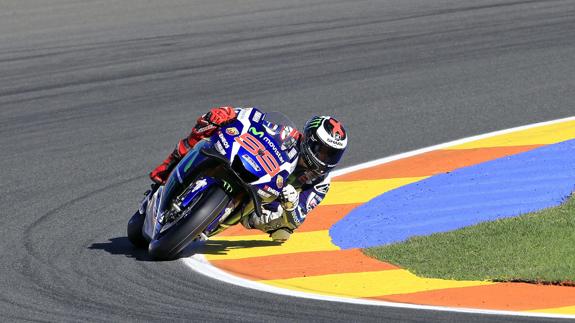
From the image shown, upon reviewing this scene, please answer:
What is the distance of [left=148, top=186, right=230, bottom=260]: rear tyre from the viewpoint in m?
8.77

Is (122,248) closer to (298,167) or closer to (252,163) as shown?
(252,163)

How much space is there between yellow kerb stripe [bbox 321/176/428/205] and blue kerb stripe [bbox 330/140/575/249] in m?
0.13

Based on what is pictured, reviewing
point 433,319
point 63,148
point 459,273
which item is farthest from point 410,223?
point 63,148

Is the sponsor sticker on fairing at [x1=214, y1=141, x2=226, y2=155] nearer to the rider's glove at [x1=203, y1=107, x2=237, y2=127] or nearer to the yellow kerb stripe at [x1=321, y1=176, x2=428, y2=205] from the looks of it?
the rider's glove at [x1=203, y1=107, x2=237, y2=127]

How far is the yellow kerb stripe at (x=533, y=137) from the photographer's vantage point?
12.4 meters

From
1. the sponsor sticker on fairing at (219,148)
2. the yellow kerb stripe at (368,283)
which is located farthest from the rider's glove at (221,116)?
the yellow kerb stripe at (368,283)

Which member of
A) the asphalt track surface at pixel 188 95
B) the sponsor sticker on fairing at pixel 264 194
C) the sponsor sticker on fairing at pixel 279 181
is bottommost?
the asphalt track surface at pixel 188 95

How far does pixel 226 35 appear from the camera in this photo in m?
18.4

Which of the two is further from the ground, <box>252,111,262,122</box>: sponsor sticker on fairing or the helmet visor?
<box>252,111,262,122</box>: sponsor sticker on fairing

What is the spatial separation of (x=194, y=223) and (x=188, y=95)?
21.6 ft

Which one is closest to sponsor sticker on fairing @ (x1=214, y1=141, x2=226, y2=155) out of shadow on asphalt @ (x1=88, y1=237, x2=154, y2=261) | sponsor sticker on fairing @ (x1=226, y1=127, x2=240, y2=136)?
sponsor sticker on fairing @ (x1=226, y1=127, x2=240, y2=136)

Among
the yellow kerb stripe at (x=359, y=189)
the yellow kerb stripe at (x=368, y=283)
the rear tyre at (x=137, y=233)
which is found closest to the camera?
the yellow kerb stripe at (x=368, y=283)

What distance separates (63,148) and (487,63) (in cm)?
583

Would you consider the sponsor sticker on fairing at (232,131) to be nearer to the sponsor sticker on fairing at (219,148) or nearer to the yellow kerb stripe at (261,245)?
the sponsor sticker on fairing at (219,148)
